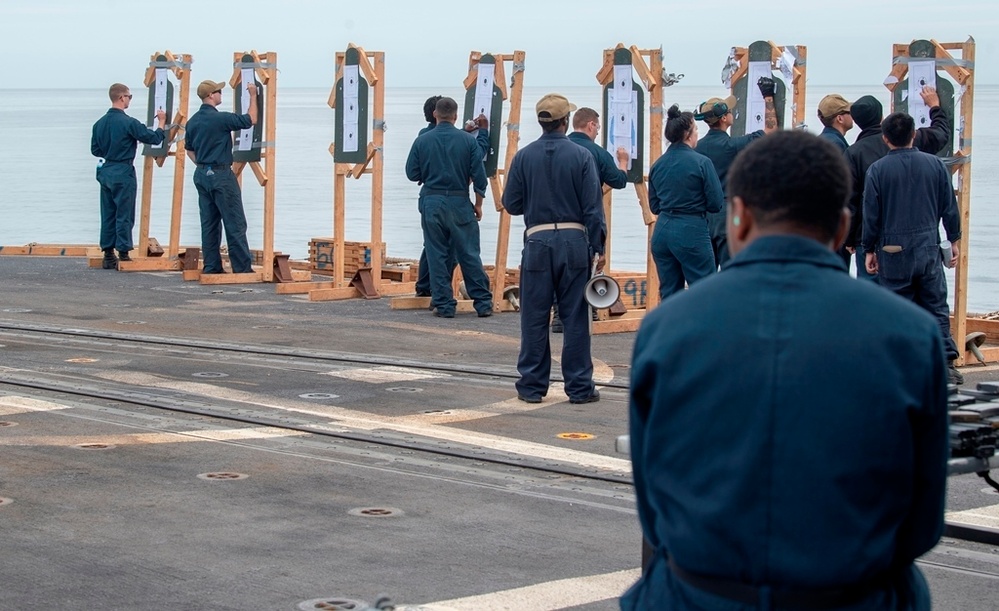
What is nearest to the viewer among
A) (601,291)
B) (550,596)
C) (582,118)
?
(550,596)

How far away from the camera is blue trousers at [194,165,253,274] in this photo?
17625mm

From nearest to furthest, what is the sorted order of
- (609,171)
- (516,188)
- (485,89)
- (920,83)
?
(516,188), (609,171), (920,83), (485,89)

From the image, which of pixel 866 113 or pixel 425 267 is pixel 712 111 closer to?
pixel 866 113

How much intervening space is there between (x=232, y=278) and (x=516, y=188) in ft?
27.2

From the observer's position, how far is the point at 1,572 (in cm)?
581

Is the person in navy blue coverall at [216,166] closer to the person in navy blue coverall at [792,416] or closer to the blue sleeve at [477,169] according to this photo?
the blue sleeve at [477,169]

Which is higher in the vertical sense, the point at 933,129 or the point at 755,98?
the point at 755,98

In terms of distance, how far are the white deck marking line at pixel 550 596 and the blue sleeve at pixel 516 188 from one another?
4515mm

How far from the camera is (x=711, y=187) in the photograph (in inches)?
431

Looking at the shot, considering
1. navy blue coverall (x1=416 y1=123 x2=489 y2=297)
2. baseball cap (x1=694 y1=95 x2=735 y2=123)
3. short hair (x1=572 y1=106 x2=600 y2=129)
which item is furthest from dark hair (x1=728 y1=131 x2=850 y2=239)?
navy blue coverall (x1=416 y1=123 x2=489 y2=297)

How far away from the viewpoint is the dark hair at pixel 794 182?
2932mm

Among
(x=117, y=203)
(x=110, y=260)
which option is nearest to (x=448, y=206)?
(x=117, y=203)

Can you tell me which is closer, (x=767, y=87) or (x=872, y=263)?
(x=872, y=263)

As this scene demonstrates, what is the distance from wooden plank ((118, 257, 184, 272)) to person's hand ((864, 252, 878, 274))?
424 inches
